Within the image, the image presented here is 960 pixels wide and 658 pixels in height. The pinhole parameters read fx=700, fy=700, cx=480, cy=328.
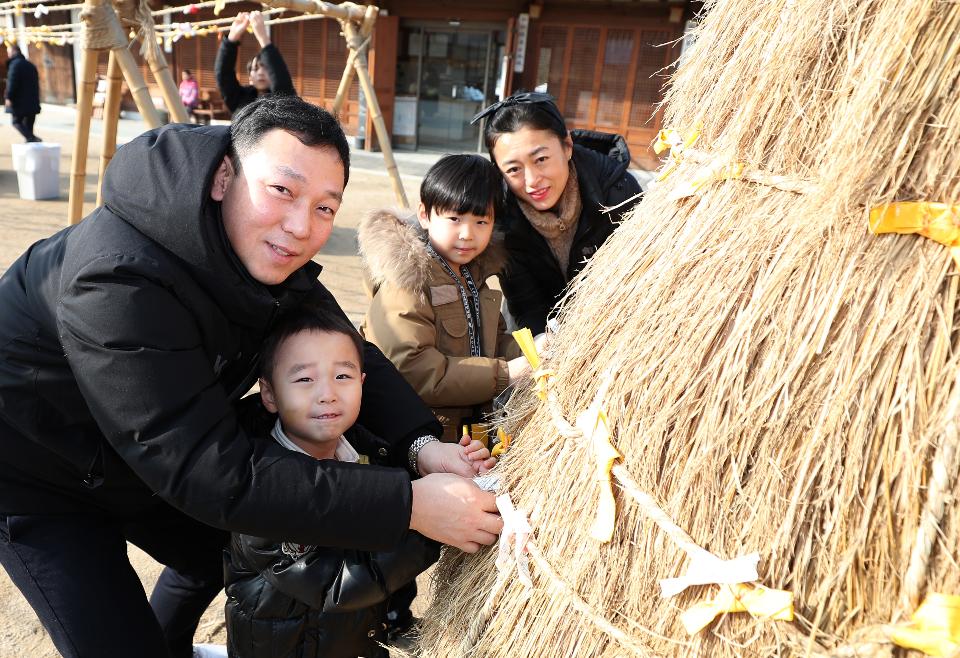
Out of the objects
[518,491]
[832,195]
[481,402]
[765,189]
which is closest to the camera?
[832,195]

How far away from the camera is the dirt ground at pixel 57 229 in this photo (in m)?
2.39

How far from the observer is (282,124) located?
4.33ft

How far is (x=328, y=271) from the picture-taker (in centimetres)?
650

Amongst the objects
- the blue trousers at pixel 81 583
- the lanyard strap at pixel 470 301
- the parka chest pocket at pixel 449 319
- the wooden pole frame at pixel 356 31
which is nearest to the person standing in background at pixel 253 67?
the wooden pole frame at pixel 356 31

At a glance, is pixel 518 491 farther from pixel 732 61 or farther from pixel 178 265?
pixel 732 61

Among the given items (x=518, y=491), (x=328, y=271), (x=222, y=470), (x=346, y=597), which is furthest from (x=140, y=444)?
(x=328, y=271)

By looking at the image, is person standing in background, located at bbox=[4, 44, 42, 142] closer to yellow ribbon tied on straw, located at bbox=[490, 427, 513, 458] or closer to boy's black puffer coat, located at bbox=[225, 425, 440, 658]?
boy's black puffer coat, located at bbox=[225, 425, 440, 658]

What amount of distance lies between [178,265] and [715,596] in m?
1.05

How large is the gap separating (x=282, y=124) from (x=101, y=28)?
9.61 feet

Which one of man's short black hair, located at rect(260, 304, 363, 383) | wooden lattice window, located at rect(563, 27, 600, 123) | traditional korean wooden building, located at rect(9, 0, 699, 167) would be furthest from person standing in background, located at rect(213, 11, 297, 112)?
wooden lattice window, located at rect(563, 27, 600, 123)

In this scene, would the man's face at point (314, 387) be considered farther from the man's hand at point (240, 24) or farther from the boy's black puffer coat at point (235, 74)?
the man's hand at point (240, 24)

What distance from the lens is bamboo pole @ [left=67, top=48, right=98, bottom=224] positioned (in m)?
3.73

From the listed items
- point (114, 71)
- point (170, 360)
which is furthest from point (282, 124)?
point (114, 71)

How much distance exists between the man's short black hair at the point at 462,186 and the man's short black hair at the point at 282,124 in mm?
861
